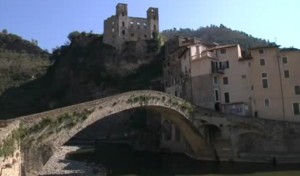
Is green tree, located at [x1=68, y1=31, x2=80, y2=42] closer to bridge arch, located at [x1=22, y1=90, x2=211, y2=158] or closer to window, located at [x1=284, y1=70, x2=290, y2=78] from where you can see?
bridge arch, located at [x1=22, y1=90, x2=211, y2=158]

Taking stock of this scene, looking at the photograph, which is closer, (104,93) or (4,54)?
(104,93)

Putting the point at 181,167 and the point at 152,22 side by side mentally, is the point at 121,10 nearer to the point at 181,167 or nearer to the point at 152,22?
the point at 152,22

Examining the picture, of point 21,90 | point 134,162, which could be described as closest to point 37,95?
point 21,90

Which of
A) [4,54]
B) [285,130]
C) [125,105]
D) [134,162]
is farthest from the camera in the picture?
[4,54]

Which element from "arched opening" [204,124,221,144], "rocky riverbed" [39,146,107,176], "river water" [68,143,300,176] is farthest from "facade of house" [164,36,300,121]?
"rocky riverbed" [39,146,107,176]

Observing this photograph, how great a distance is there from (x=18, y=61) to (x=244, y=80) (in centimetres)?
8332

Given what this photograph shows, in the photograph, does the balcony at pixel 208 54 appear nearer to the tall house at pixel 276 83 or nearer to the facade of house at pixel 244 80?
the facade of house at pixel 244 80

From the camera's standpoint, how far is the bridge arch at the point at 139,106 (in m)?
29.7

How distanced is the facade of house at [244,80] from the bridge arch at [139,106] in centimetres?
480

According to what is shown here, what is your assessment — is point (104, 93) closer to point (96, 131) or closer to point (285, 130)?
point (96, 131)

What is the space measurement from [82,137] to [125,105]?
2039 inches

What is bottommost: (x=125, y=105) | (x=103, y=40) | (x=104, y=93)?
(x=125, y=105)

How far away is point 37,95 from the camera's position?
335 feet

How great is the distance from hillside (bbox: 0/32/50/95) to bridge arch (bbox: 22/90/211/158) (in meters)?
69.0
